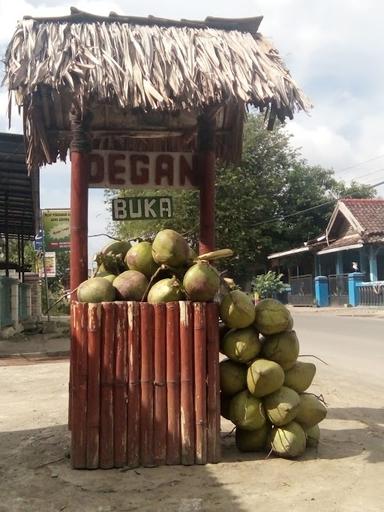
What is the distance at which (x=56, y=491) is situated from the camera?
146 inches

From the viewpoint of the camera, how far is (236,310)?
13.9 ft

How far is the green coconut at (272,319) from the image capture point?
14.1ft

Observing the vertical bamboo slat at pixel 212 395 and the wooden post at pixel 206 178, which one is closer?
the vertical bamboo slat at pixel 212 395

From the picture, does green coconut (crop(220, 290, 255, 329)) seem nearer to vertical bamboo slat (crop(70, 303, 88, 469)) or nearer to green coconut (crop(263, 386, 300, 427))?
green coconut (crop(263, 386, 300, 427))

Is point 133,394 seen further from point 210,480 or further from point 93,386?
point 210,480

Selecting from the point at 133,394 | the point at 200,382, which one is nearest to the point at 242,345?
the point at 200,382

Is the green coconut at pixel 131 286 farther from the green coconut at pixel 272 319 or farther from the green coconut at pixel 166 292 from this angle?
the green coconut at pixel 272 319

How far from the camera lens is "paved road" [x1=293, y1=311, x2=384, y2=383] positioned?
984 cm

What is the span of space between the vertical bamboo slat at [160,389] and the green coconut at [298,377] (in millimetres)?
925

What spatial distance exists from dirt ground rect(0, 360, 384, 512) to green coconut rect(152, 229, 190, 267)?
1.43 metres

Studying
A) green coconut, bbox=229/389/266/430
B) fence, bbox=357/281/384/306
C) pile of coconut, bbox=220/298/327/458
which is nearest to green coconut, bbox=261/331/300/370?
pile of coconut, bbox=220/298/327/458

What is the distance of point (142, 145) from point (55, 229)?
1326 cm

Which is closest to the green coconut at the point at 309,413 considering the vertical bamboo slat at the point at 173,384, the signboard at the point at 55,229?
the vertical bamboo slat at the point at 173,384

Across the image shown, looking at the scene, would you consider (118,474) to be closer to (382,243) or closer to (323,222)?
(382,243)
